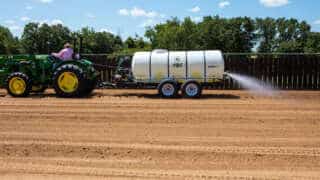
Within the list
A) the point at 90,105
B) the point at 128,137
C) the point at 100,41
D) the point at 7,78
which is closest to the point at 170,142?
the point at 128,137

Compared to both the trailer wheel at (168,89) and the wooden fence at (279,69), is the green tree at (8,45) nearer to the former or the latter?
A: the wooden fence at (279,69)

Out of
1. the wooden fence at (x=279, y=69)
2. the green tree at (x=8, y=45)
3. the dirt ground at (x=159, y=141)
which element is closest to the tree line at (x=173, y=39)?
the green tree at (x=8, y=45)

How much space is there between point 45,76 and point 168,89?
4.08m

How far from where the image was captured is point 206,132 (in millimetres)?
10938

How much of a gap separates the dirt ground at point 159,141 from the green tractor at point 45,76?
2.53m

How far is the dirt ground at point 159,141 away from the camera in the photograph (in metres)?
8.18

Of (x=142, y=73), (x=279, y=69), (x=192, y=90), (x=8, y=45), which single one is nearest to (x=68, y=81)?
(x=142, y=73)

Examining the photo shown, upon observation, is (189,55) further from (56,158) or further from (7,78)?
(56,158)

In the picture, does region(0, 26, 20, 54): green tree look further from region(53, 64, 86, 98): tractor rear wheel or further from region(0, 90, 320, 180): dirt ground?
region(0, 90, 320, 180): dirt ground

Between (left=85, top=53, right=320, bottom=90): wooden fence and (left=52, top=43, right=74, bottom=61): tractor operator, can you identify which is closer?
(left=52, top=43, right=74, bottom=61): tractor operator

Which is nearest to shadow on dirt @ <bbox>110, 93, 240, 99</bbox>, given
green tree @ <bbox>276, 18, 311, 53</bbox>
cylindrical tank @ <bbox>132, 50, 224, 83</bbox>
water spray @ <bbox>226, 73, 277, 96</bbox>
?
cylindrical tank @ <bbox>132, 50, 224, 83</bbox>

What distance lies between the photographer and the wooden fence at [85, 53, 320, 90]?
22453mm

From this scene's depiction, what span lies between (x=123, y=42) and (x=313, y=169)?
6876 cm

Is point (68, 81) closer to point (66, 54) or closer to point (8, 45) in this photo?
point (66, 54)
